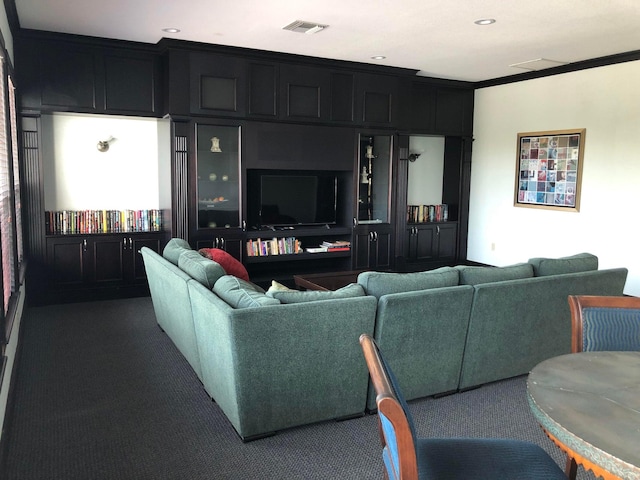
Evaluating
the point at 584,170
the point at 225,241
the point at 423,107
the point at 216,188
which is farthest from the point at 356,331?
the point at 423,107

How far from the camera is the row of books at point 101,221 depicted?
5.49 meters

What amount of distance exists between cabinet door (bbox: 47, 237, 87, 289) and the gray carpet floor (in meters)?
1.52

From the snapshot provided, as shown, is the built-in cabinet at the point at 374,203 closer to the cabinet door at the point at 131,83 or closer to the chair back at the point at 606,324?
the cabinet door at the point at 131,83

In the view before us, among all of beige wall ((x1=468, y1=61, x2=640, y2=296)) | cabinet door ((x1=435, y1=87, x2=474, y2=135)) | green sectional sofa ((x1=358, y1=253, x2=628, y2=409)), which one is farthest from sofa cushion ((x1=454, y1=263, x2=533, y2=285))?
cabinet door ((x1=435, y1=87, x2=474, y2=135))

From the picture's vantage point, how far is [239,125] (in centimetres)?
584

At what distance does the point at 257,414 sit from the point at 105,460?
733 mm

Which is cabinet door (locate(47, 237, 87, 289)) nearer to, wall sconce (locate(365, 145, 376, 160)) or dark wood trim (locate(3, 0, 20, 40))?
Result: dark wood trim (locate(3, 0, 20, 40))

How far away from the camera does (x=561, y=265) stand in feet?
11.8

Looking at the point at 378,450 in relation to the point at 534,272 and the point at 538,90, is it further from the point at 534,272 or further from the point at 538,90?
the point at 538,90

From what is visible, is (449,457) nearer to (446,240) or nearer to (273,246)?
(273,246)

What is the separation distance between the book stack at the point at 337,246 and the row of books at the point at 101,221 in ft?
6.49

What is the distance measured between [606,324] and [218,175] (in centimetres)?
441

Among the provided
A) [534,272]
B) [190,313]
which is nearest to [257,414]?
[190,313]

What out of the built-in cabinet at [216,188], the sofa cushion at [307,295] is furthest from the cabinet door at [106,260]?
the sofa cushion at [307,295]
